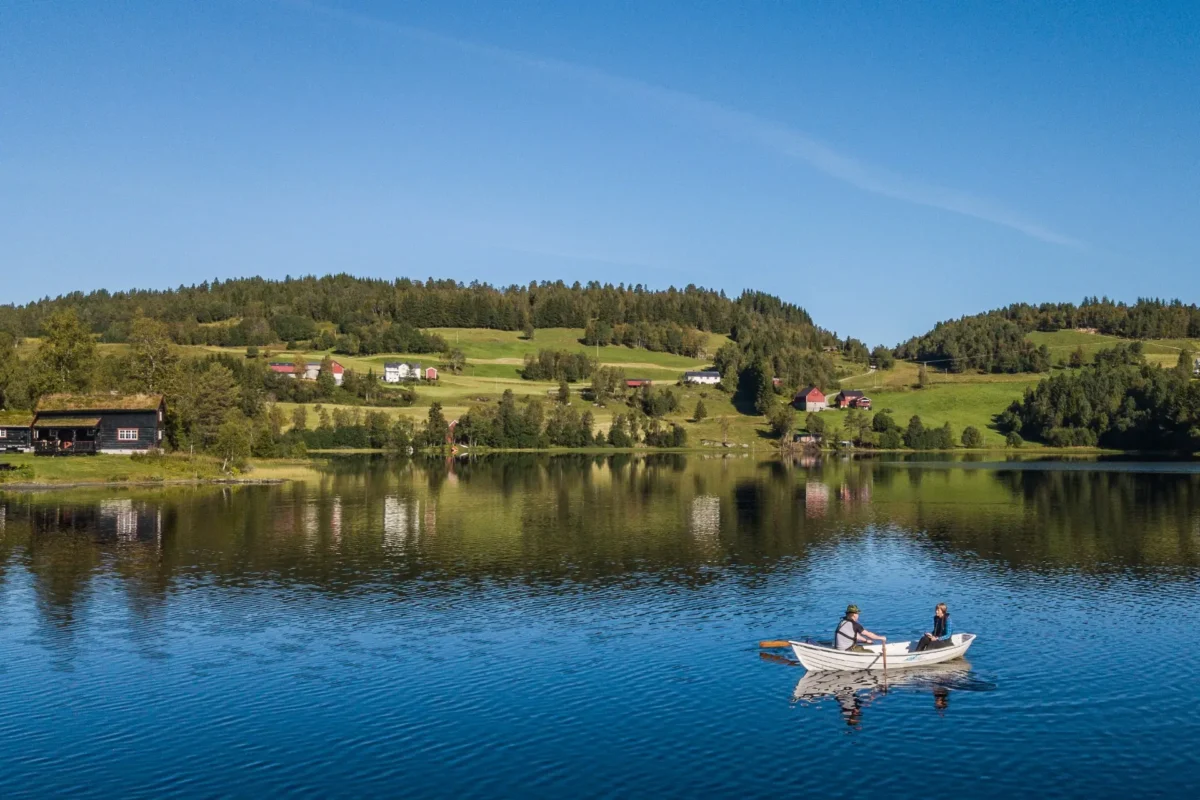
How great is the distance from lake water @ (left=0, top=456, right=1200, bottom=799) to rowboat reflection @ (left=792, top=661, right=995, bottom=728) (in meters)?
0.16

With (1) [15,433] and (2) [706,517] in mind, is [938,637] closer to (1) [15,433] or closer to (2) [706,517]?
(2) [706,517]

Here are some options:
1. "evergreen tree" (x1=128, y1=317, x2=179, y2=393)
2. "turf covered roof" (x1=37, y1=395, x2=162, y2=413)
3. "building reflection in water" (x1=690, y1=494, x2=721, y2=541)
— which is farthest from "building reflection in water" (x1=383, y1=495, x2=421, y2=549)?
"evergreen tree" (x1=128, y1=317, x2=179, y2=393)

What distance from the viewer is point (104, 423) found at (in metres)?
129

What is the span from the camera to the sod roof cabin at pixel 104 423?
12861 centimetres

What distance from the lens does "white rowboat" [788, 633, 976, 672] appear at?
39219 mm

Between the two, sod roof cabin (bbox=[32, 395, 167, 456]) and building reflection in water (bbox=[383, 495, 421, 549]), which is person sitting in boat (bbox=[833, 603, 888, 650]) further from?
sod roof cabin (bbox=[32, 395, 167, 456])

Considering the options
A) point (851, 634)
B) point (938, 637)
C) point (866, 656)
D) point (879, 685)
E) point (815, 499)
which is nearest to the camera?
point (879, 685)

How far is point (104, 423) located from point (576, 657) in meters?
108

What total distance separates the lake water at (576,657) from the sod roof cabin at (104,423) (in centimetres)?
4229

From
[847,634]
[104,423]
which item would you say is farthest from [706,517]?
[104,423]

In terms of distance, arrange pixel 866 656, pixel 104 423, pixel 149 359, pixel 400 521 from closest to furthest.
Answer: pixel 866 656, pixel 400 521, pixel 104 423, pixel 149 359

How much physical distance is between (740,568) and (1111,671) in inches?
1022

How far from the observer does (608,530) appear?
8112 cm

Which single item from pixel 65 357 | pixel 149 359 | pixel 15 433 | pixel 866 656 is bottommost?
pixel 866 656
